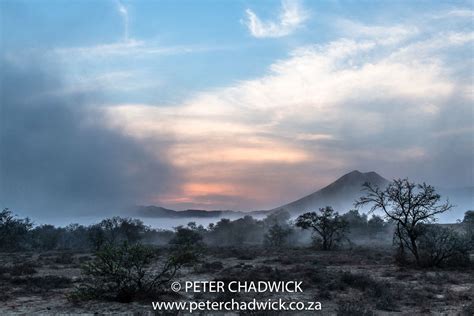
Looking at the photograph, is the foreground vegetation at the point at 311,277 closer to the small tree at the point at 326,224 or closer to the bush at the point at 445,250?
the bush at the point at 445,250

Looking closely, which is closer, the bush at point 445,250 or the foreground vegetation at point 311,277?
the foreground vegetation at point 311,277

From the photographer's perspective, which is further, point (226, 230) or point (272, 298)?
point (226, 230)

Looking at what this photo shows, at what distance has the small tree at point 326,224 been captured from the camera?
53719 mm

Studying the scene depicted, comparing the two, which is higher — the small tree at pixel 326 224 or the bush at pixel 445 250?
the small tree at pixel 326 224

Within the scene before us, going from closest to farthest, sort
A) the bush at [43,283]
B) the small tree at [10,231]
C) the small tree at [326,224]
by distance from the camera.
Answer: the bush at [43,283]
the small tree at [326,224]
the small tree at [10,231]

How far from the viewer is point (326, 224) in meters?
54.8

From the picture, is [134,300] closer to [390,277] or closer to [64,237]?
[390,277]

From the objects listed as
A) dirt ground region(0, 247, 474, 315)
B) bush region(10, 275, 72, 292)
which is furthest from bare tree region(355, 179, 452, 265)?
bush region(10, 275, 72, 292)

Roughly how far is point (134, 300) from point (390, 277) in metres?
15.9

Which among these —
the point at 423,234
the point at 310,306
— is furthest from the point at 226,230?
the point at 310,306

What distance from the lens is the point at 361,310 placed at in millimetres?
13367

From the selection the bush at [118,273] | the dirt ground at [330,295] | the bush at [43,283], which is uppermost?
the bush at [118,273]

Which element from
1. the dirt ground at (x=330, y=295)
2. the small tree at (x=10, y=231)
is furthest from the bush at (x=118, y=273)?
the small tree at (x=10, y=231)

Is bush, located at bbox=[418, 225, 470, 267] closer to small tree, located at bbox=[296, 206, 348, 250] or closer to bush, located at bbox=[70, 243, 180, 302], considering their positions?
bush, located at bbox=[70, 243, 180, 302]
